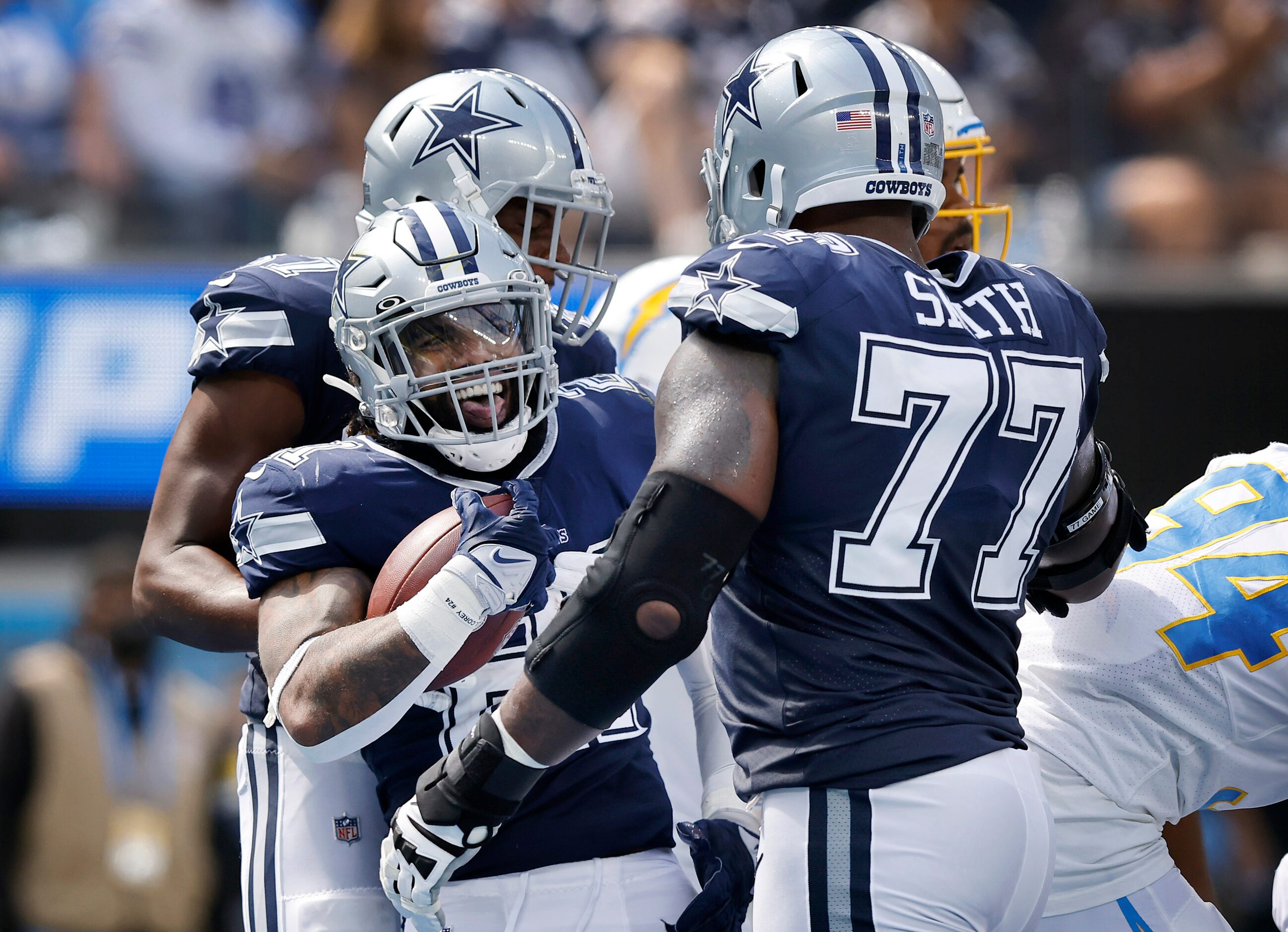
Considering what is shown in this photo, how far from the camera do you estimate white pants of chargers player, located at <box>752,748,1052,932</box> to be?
7.03 feet

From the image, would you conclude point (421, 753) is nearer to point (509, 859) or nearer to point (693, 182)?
point (509, 859)

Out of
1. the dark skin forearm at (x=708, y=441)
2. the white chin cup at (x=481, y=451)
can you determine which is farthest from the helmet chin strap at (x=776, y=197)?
the white chin cup at (x=481, y=451)

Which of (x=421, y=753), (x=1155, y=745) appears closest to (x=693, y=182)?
(x=1155, y=745)

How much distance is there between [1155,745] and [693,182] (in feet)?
14.3

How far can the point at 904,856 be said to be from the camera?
215 cm

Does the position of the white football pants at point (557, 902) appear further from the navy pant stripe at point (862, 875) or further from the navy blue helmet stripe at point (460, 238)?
the navy blue helmet stripe at point (460, 238)

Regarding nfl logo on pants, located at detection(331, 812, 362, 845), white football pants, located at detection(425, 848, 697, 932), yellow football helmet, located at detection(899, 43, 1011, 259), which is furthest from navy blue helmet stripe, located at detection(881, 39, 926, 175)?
nfl logo on pants, located at detection(331, 812, 362, 845)

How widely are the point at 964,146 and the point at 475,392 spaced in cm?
157

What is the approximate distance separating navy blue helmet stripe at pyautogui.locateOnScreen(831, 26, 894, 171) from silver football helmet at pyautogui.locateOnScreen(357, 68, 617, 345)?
78cm

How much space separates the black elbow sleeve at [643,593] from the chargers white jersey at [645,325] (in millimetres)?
1841

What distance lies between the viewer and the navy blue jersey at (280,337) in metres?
3.01

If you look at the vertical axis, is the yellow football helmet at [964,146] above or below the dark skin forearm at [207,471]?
above

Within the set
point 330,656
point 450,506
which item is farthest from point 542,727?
point 450,506

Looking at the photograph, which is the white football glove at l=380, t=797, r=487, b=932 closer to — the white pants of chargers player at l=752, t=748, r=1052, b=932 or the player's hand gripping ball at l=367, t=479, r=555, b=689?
the player's hand gripping ball at l=367, t=479, r=555, b=689
